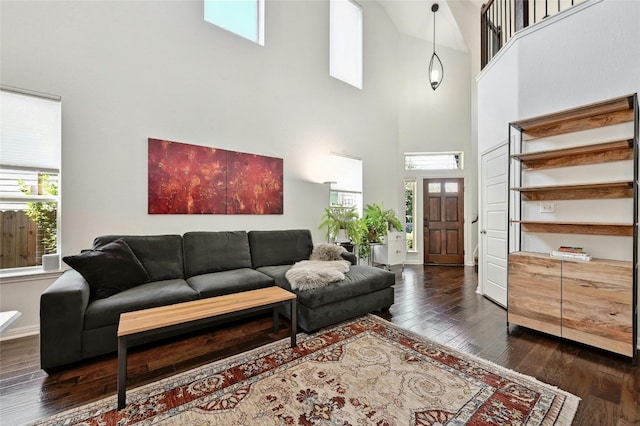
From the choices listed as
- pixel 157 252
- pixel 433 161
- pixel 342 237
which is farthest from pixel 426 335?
pixel 433 161

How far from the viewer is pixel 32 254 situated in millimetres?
2672

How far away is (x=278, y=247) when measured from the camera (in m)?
3.74

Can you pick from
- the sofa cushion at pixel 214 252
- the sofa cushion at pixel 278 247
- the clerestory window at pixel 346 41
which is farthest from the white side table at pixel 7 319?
the clerestory window at pixel 346 41

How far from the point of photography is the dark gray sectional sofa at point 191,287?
1.94m

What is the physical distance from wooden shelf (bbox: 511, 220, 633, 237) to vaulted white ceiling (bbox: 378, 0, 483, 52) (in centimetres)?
471

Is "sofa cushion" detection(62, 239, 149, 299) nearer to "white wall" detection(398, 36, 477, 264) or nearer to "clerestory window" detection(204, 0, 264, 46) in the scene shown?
"clerestory window" detection(204, 0, 264, 46)

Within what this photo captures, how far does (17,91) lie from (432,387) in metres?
4.21

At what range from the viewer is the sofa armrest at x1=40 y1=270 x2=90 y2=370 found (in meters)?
1.88

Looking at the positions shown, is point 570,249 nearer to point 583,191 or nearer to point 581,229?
point 581,229

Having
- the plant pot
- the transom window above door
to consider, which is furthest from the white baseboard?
the transom window above door

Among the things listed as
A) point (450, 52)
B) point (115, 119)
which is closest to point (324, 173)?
point (115, 119)

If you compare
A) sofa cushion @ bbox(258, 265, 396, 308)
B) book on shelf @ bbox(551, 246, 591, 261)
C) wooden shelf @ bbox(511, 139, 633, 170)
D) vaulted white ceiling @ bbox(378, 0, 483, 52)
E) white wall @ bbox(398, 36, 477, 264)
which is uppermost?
vaulted white ceiling @ bbox(378, 0, 483, 52)

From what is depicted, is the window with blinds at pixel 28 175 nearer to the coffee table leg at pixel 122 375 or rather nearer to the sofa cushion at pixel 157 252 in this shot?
the sofa cushion at pixel 157 252

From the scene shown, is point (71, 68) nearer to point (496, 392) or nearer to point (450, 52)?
point (496, 392)
